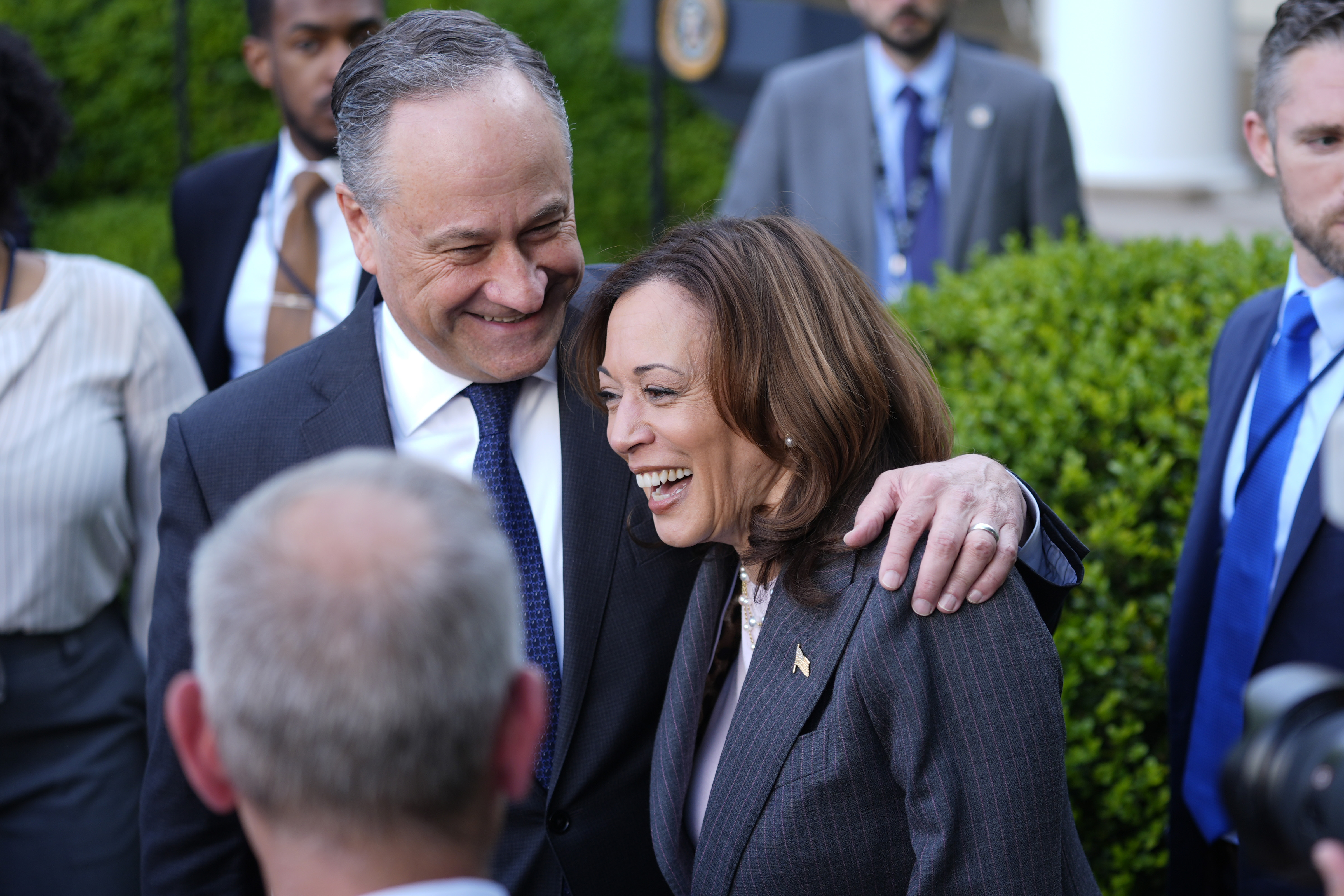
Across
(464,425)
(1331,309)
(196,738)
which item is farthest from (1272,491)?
(196,738)

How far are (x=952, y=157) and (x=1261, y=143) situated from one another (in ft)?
6.77

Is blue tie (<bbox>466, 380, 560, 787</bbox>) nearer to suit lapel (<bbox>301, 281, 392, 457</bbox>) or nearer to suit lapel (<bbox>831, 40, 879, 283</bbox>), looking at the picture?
suit lapel (<bbox>301, 281, 392, 457</bbox>)

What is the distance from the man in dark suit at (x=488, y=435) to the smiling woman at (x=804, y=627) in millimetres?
126

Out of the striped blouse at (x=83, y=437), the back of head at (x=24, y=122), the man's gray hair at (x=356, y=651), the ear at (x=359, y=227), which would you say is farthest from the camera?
the back of head at (x=24, y=122)

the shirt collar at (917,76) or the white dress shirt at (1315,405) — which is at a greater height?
the shirt collar at (917,76)

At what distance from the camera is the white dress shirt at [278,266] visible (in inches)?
168

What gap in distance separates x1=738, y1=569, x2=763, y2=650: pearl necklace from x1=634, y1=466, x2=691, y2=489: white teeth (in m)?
0.24

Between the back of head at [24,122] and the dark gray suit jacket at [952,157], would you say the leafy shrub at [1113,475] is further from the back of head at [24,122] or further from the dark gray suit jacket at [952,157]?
the back of head at [24,122]

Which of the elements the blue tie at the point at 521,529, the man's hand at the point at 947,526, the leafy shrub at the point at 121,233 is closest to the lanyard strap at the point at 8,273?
the blue tie at the point at 521,529

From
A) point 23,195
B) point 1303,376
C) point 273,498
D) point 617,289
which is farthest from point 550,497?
point 23,195

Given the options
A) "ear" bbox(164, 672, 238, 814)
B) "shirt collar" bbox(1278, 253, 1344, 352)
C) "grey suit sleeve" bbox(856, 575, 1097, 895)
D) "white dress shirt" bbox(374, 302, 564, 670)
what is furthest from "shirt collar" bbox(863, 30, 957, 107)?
"ear" bbox(164, 672, 238, 814)

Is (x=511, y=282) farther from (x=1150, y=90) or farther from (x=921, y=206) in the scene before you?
(x=1150, y=90)

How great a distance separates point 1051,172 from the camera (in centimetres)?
530

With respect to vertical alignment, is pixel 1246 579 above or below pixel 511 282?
below
